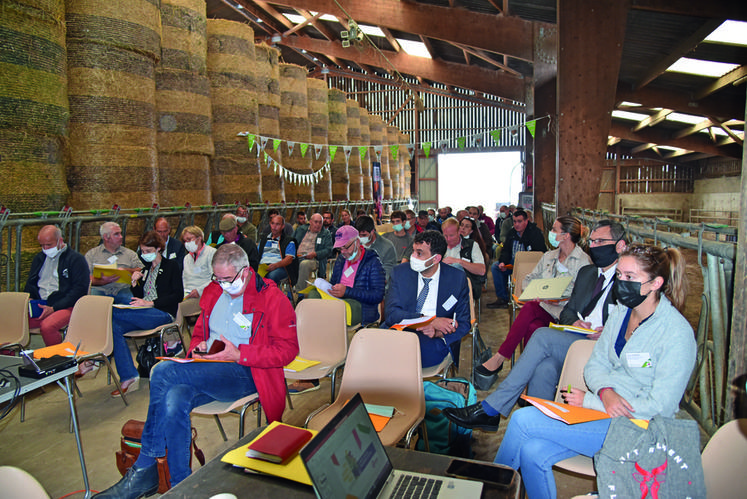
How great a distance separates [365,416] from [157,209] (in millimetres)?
5763

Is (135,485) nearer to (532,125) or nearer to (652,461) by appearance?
(652,461)

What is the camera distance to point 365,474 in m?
1.49

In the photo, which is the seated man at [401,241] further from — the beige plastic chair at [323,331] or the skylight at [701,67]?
the skylight at [701,67]

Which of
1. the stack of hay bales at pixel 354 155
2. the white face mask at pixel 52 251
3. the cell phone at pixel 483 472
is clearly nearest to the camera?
the cell phone at pixel 483 472

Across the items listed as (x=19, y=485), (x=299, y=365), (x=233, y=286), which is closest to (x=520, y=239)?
(x=299, y=365)

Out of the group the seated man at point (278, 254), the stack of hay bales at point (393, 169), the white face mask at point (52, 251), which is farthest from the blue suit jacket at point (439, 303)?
the stack of hay bales at point (393, 169)

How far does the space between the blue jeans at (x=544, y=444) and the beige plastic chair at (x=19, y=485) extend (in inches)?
71.7

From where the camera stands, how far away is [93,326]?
3967mm

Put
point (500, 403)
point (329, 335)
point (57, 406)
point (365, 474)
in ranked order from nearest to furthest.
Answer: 1. point (365, 474)
2. point (500, 403)
3. point (329, 335)
4. point (57, 406)

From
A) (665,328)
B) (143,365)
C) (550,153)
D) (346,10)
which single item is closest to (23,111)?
(143,365)

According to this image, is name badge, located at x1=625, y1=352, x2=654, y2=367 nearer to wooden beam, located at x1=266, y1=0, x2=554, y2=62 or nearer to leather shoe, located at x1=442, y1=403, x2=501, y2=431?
leather shoe, located at x1=442, y1=403, x2=501, y2=431

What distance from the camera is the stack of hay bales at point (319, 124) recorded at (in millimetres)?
12875

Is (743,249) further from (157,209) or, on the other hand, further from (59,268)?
(157,209)

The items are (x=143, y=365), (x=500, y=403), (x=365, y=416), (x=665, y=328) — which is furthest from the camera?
(x=143, y=365)
